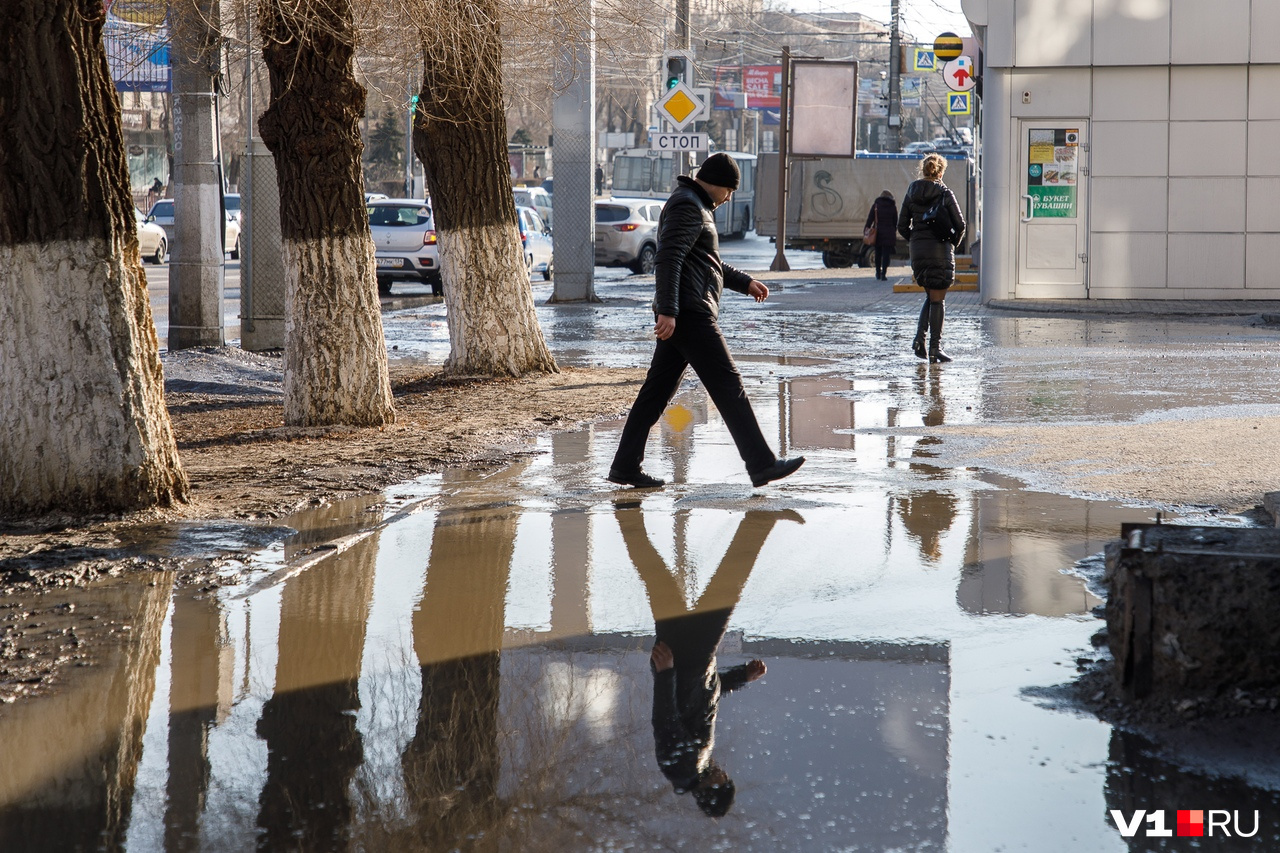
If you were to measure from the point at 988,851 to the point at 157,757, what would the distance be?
2.09 meters

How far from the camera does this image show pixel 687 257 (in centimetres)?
714

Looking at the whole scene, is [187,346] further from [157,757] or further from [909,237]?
[157,757]

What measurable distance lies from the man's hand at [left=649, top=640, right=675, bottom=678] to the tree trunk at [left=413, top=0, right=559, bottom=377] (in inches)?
295

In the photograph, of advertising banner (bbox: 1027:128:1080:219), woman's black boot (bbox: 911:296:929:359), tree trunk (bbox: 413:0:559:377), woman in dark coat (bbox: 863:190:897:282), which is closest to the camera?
tree trunk (bbox: 413:0:559:377)

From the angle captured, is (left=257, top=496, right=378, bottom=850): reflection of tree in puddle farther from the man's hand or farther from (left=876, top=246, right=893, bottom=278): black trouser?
(left=876, top=246, right=893, bottom=278): black trouser

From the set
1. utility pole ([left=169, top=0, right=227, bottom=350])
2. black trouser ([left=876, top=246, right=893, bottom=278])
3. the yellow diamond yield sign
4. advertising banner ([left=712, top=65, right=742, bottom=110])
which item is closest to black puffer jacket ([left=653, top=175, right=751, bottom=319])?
utility pole ([left=169, top=0, right=227, bottom=350])

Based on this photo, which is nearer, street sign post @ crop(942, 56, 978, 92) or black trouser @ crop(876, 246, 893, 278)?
black trouser @ crop(876, 246, 893, 278)

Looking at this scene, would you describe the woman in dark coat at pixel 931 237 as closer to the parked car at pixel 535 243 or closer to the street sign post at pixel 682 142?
the street sign post at pixel 682 142

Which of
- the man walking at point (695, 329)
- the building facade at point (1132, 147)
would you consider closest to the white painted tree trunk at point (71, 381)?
the man walking at point (695, 329)

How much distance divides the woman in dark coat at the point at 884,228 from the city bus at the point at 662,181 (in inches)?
801

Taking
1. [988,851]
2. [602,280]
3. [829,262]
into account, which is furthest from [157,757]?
[829,262]

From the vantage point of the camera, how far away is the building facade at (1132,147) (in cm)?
2009

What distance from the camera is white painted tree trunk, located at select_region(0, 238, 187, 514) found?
6.18m

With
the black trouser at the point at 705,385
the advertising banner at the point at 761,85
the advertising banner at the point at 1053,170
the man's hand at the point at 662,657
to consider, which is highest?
the advertising banner at the point at 761,85
